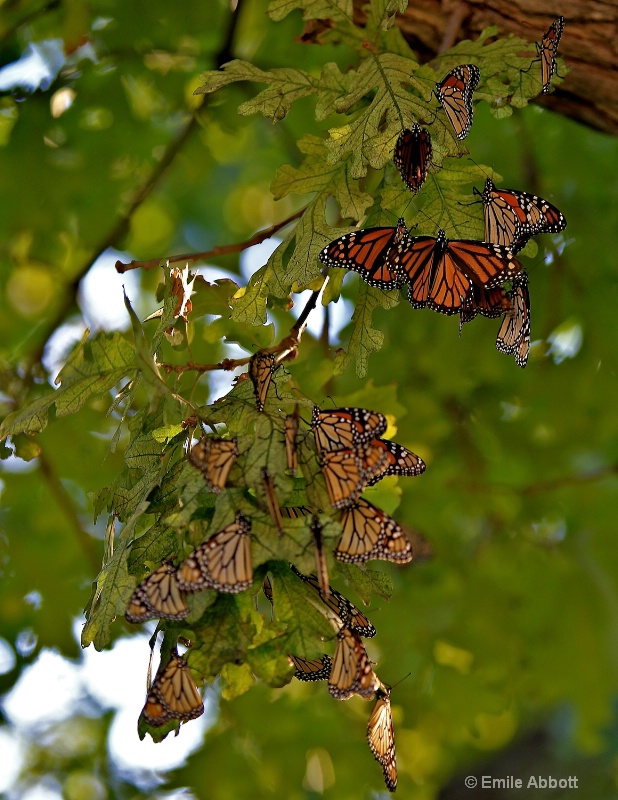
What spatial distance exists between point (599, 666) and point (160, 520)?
115 inches

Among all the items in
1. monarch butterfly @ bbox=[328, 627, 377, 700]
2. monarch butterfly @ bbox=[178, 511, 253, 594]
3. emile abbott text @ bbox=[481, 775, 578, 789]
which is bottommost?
emile abbott text @ bbox=[481, 775, 578, 789]

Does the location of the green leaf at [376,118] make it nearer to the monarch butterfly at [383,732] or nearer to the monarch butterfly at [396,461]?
the monarch butterfly at [396,461]

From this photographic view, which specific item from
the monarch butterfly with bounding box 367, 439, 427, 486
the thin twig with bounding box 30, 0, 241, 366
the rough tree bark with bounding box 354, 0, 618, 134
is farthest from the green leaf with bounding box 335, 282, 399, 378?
the thin twig with bounding box 30, 0, 241, 366

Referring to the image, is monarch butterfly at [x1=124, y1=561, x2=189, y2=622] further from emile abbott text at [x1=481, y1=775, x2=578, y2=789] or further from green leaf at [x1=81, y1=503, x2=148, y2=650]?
emile abbott text at [x1=481, y1=775, x2=578, y2=789]

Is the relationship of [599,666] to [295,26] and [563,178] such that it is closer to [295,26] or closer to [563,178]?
[563,178]

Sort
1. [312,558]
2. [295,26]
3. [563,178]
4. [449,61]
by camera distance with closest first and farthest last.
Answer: [312,558]
[449,61]
[295,26]
[563,178]

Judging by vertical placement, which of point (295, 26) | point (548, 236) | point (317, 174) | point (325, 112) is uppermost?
point (325, 112)

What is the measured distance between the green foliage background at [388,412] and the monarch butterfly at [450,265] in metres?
0.69

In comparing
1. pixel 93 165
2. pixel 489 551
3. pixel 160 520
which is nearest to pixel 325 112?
pixel 160 520

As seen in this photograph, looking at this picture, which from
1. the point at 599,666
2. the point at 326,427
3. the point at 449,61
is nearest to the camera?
the point at 326,427

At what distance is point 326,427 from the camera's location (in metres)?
1.26

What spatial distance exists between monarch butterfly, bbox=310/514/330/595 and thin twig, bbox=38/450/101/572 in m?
2.01

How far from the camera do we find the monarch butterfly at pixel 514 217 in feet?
4.73

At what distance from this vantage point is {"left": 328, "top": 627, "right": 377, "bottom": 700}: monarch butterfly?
117cm
